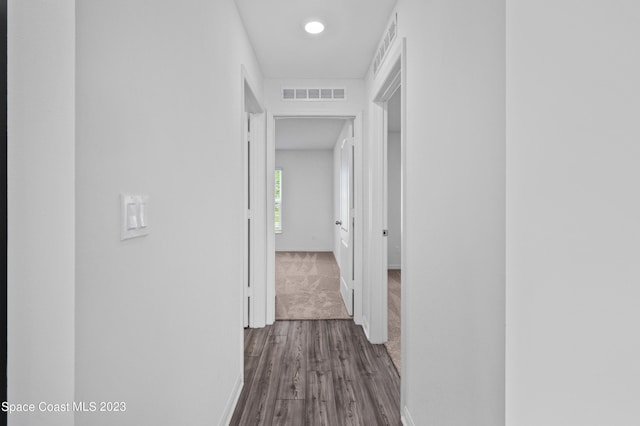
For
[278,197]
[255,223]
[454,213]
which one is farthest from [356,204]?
[278,197]

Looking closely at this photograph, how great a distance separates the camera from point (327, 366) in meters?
2.58

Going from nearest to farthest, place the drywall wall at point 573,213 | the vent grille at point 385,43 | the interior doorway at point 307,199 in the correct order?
the drywall wall at point 573,213, the vent grille at point 385,43, the interior doorway at point 307,199

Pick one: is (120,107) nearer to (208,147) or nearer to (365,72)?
(208,147)

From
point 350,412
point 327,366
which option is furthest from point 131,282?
point 327,366

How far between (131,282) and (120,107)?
18.8 inches

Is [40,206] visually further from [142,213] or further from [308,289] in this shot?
[308,289]

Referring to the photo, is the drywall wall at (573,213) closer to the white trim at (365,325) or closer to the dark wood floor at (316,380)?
the dark wood floor at (316,380)

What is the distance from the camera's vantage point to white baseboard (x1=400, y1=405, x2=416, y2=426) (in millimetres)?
1812

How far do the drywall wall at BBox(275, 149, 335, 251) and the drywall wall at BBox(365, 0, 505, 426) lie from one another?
21.4ft

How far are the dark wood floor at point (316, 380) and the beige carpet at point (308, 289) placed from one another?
1.52 ft

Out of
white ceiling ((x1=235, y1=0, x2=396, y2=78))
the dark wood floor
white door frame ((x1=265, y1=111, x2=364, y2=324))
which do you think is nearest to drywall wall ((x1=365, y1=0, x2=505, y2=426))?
the dark wood floor

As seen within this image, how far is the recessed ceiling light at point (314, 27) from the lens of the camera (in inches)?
95.5

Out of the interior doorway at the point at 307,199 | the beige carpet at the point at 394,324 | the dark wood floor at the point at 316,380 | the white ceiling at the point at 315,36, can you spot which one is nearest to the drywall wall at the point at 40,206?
the dark wood floor at the point at 316,380

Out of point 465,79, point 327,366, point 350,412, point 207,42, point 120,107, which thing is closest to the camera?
point 120,107
